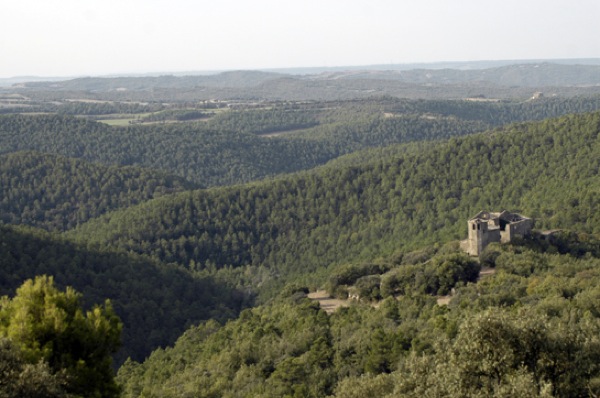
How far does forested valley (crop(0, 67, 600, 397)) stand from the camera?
72.0ft

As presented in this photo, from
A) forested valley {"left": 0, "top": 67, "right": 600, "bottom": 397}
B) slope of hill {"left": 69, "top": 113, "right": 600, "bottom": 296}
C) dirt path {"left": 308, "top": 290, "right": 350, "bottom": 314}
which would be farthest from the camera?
slope of hill {"left": 69, "top": 113, "right": 600, "bottom": 296}

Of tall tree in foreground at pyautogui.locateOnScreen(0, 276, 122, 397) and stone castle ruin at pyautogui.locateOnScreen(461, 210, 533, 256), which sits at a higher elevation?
tall tree in foreground at pyautogui.locateOnScreen(0, 276, 122, 397)

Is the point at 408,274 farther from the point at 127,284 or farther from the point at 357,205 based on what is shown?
the point at 357,205

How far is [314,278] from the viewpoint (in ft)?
232

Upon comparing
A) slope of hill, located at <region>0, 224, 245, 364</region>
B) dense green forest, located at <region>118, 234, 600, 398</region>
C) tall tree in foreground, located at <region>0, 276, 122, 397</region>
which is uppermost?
tall tree in foreground, located at <region>0, 276, 122, 397</region>

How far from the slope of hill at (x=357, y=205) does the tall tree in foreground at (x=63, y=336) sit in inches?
2123

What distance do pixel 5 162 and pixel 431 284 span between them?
80681 millimetres

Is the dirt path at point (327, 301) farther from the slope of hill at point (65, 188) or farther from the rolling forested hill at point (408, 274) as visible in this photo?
the slope of hill at point (65, 188)

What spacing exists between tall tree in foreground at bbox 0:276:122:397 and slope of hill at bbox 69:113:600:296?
5392cm

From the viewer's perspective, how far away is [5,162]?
109 meters

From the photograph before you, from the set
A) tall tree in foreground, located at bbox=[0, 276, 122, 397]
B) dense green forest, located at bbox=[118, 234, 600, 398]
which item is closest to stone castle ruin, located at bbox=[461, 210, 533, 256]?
dense green forest, located at bbox=[118, 234, 600, 398]

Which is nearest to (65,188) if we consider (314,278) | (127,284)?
(127,284)

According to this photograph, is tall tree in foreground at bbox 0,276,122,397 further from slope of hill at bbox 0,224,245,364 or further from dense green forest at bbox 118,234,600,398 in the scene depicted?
slope of hill at bbox 0,224,245,364

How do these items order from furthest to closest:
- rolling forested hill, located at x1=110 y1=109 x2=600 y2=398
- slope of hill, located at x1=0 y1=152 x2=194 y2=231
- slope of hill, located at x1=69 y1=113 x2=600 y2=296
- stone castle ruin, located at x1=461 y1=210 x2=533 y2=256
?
slope of hill, located at x1=0 y1=152 x2=194 y2=231 < slope of hill, located at x1=69 y1=113 x2=600 y2=296 < stone castle ruin, located at x1=461 y1=210 x2=533 y2=256 < rolling forested hill, located at x1=110 y1=109 x2=600 y2=398
